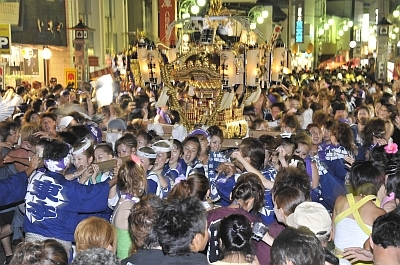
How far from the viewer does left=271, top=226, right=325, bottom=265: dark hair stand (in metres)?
3.89

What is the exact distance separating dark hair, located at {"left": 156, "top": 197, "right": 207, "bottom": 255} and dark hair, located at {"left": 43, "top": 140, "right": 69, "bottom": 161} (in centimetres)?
177

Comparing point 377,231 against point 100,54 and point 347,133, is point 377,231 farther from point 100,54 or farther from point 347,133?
point 100,54

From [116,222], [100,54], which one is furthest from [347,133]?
[100,54]

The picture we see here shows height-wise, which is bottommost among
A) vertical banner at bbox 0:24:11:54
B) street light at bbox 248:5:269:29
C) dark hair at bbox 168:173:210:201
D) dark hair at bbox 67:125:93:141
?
dark hair at bbox 168:173:210:201

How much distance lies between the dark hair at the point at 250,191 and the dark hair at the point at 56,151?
61.9 inches

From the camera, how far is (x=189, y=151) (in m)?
8.25

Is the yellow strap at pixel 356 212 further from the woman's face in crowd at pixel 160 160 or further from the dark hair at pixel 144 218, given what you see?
the woman's face in crowd at pixel 160 160

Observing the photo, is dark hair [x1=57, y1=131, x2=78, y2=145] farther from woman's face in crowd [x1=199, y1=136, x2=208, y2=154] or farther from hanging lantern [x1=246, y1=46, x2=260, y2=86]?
hanging lantern [x1=246, y1=46, x2=260, y2=86]

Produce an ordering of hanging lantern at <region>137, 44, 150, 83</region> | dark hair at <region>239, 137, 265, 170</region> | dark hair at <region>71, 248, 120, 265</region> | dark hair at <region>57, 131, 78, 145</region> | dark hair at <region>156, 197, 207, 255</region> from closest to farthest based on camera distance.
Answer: dark hair at <region>71, 248, 120, 265</region>, dark hair at <region>156, 197, 207, 255</region>, dark hair at <region>239, 137, 265, 170</region>, dark hair at <region>57, 131, 78, 145</region>, hanging lantern at <region>137, 44, 150, 83</region>

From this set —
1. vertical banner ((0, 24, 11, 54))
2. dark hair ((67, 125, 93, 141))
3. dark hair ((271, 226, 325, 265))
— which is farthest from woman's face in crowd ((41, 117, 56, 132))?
vertical banner ((0, 24, 11, 54))

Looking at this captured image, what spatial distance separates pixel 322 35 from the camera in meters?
57.8

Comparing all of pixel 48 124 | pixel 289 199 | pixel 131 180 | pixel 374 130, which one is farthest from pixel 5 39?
pixel 289 199

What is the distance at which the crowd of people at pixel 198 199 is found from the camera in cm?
431

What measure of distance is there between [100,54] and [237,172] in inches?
969
